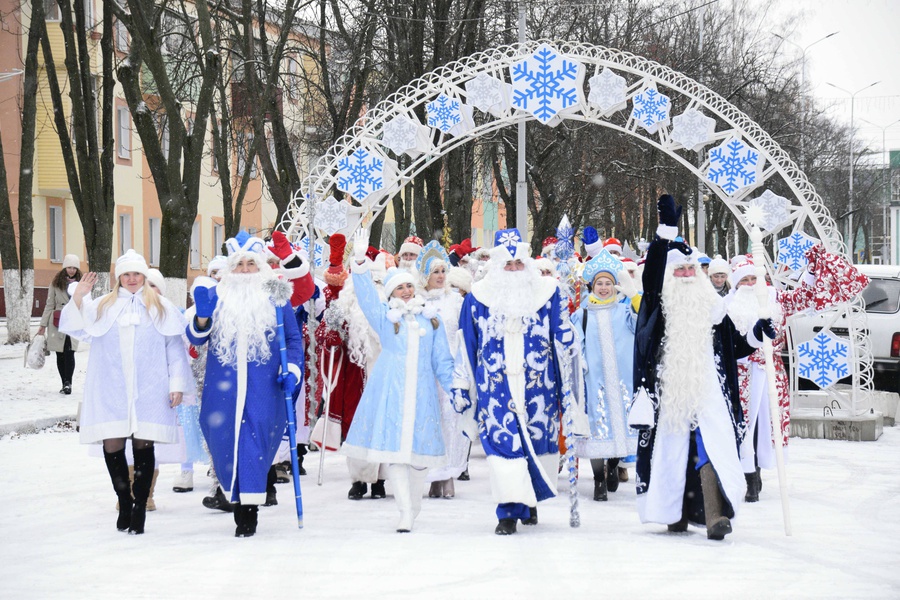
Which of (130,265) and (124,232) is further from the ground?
(124,232)

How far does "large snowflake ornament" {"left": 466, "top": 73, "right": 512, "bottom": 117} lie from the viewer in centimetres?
1401

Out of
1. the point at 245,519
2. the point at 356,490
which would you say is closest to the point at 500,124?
the point at 356,490

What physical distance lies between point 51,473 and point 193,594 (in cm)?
481

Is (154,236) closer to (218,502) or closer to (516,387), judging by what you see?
(218,502)

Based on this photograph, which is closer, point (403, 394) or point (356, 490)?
point (403, 394)

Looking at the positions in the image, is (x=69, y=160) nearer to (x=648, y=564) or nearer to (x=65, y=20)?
(x=65, y=20)

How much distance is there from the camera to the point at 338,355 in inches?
395

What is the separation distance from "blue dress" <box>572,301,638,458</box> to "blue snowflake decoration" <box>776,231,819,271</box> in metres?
4.72

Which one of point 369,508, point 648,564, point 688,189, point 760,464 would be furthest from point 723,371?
point 688,189

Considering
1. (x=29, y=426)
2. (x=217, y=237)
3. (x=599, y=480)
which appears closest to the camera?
(x=599, y=480)

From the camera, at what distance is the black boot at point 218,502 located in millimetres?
8597

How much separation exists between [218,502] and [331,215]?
6022 millimetres

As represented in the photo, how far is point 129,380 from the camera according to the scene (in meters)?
7.68

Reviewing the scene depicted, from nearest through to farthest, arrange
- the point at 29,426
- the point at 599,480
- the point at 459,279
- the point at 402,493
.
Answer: the point at 402,493, the point at 599,480, the point at 459,279, the point at 29,426
